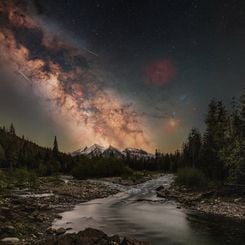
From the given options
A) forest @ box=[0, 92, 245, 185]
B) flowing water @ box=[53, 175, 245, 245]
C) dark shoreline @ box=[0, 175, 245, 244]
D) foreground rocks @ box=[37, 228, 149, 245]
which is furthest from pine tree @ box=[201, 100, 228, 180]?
foreground rocks @ box=[37, 228, 149, 245]

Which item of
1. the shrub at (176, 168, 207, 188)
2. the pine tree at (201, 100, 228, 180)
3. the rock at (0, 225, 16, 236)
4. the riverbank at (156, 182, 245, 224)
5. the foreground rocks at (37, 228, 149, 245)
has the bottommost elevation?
the rock at (0, 225, 16, 236)

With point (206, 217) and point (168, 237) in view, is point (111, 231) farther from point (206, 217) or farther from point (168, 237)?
point (206, 217)

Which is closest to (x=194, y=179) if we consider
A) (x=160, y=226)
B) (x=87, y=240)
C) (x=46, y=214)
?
(x=160, y=226)

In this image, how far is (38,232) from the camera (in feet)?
65.2

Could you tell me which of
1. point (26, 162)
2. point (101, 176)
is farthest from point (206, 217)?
point (26, 162)

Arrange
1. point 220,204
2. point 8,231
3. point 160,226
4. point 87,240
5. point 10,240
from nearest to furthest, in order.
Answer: point 87,240, point 10,240, point 8,231, point 160,226, point 220,204

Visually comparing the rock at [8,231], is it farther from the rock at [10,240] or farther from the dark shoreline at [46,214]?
the rock at [10,240]

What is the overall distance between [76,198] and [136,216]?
17.0 metres

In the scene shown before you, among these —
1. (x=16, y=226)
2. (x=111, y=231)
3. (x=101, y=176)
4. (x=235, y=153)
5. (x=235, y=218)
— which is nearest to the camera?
(x=16, y=226)

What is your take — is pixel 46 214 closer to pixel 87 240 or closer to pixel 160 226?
pixel 160 226

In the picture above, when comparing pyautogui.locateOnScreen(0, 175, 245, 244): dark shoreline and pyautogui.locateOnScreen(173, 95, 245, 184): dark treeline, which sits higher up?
Result: pyautogui.locateOnScreen(173, 95, 245, 184): dark treeline

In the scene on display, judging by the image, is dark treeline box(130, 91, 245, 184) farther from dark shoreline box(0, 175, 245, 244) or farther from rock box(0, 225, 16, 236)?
rock box(0, 225, 16, 236)

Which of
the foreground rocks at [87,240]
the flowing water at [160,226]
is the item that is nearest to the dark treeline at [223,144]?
the flowing water at [160,226]

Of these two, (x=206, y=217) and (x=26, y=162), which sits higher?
(x=26, y=162)
